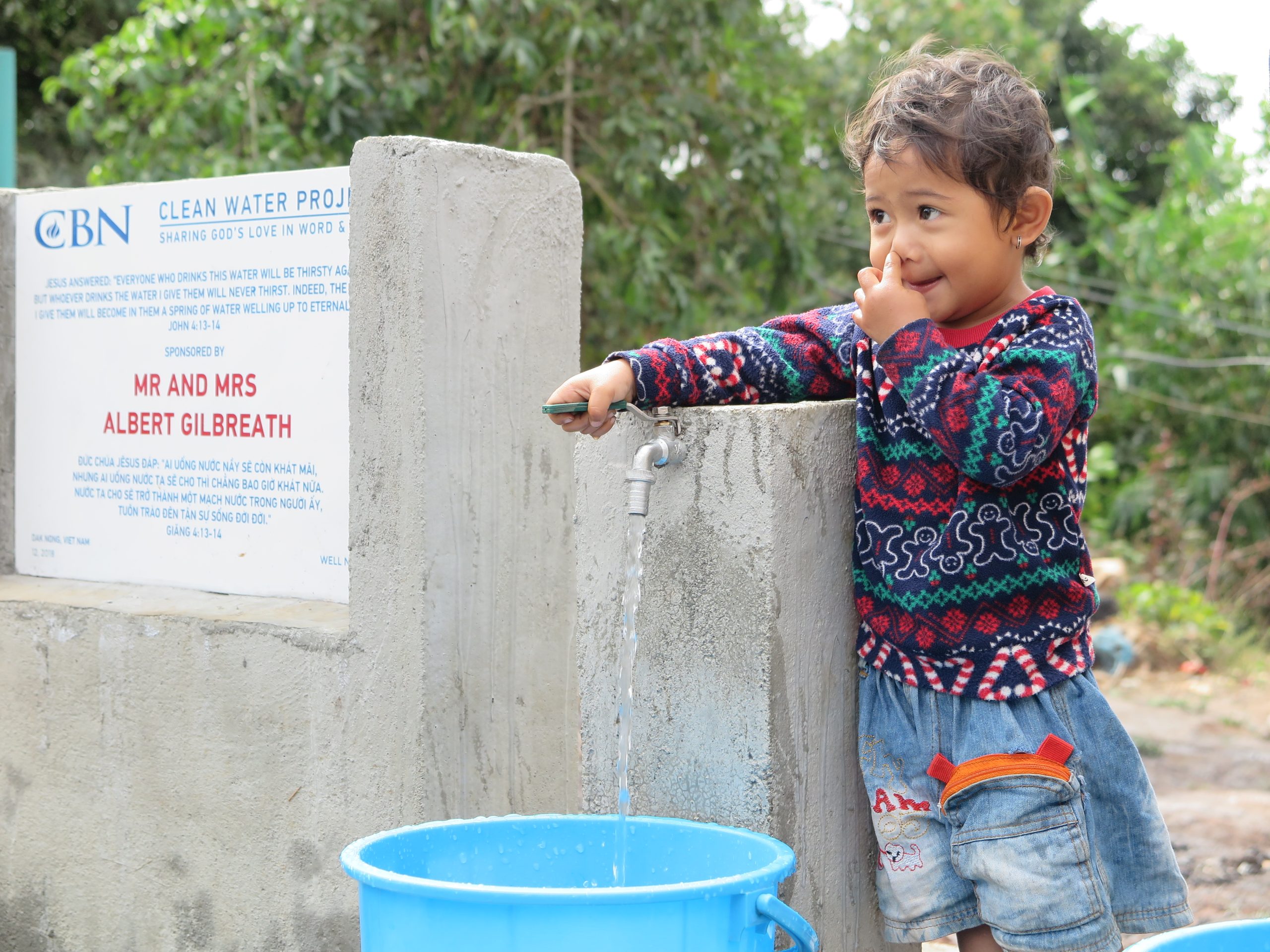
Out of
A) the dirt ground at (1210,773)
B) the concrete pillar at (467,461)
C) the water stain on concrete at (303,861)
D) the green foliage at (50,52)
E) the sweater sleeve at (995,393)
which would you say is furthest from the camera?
the green foliage at (50,52)

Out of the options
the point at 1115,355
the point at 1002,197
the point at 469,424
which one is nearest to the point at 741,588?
the point at 1002,197

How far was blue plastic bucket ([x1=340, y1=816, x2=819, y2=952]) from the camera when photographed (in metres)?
1.51

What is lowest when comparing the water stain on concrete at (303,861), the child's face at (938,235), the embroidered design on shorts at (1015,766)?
the water stain on concrete at (303,861)

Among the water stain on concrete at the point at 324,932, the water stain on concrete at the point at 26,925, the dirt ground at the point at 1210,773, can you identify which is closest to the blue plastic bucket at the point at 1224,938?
the dirt ground at the point at 1210,773

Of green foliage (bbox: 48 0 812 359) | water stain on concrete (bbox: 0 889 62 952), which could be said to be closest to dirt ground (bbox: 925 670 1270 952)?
water stain on concrete (bbox: 0 889 62 952)

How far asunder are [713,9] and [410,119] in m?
1.40

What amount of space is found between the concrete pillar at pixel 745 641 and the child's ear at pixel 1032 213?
1.17ft

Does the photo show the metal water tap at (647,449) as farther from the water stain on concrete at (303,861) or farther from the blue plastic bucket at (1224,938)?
the water stain on concrete at (303,861)

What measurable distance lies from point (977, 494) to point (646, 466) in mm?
465

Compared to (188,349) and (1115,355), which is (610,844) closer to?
(188,349)

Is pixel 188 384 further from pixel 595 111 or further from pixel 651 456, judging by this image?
pixel 595 111

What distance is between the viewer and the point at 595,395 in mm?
1957

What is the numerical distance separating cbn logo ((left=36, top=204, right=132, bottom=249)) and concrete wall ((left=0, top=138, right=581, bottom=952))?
815 millimetres

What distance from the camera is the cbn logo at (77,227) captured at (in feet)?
10.4
